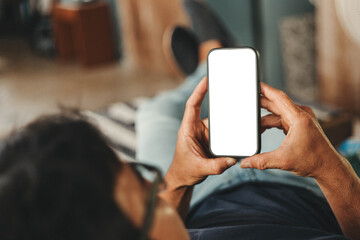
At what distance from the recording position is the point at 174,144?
34.4 inches

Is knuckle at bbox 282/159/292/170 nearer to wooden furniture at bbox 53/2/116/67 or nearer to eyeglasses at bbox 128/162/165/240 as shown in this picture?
eyeglasses at bbox 128/162/165/240

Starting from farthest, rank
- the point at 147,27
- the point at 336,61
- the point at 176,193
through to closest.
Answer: the point at 147,27 < the point at 336,61 < the point at 176,193

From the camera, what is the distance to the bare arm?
1.53 feet

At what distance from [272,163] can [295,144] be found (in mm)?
37

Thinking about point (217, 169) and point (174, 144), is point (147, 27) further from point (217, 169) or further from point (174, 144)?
point (217, 169)

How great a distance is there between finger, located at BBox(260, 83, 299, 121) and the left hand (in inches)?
3.3

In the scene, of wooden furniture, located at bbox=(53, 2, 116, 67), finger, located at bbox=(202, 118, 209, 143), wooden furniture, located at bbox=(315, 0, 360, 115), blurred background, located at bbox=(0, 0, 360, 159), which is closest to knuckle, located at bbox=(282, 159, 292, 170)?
finger, located at bbox=(202, 118, 209, 143)

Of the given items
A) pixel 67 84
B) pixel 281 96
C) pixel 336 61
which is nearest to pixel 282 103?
pixel 281 96

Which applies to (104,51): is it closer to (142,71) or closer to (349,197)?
(142,71)

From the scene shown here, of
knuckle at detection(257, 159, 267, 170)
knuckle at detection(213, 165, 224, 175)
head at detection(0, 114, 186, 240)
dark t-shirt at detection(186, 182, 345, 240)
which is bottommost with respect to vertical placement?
dark t-shirt at detection(186, 182, 345, 240)

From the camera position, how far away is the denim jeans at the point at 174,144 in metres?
0.69

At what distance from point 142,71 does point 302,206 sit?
8.92 feet

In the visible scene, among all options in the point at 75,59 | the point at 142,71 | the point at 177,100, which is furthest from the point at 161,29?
the point at 177,100

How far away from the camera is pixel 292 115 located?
468 mm
